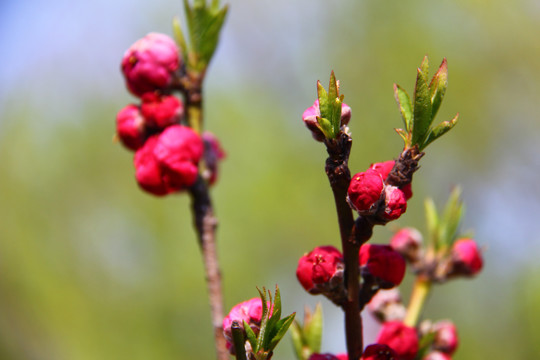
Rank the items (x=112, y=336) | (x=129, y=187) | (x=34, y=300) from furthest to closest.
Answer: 1. (x=129, y=187)
2. (x=34, y=300)
3. (x=112, y=336)

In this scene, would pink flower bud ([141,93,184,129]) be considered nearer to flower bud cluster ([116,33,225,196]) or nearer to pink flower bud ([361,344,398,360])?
flower bud cluster ([116,33,225,196])

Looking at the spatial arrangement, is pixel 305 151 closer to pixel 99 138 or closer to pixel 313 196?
pixel 313 196

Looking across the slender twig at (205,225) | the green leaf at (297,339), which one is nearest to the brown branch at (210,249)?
the slender twig at (205,225)

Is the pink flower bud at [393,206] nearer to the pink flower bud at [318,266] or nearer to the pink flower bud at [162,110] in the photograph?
the pink flower bud at [318,266]

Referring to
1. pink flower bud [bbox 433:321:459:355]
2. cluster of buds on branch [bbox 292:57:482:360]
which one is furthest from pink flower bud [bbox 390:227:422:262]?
cluster of buds on branch [bbox 292:57:482:360]

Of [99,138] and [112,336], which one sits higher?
[99,138]

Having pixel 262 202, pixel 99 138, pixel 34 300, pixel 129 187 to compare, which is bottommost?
pixel 34 300

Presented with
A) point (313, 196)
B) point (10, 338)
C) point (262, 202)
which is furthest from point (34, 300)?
point (313, 196)
